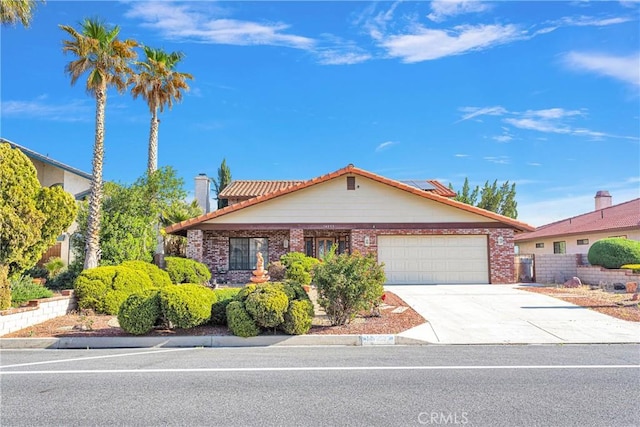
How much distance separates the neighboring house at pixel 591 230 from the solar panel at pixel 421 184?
8158 millimetres

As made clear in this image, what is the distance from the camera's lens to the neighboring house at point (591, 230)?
896 inches

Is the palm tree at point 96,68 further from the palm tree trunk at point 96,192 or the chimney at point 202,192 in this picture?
the chimney at point 202,192

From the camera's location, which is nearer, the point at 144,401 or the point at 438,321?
the point at 144,401

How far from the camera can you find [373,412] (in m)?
5.18

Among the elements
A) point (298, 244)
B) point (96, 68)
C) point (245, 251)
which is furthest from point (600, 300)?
point (96, 68)

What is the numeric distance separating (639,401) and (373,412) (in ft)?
10.7

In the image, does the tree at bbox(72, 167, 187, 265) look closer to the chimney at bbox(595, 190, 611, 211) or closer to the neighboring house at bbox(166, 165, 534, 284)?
the neighboring house at bbox(166, 165, 534, 284)

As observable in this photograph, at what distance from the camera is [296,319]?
9547 mm

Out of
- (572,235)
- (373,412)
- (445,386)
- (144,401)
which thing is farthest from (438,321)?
(572,235)

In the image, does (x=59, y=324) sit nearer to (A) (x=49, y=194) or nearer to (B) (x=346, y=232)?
(A) (x=49, y=194)

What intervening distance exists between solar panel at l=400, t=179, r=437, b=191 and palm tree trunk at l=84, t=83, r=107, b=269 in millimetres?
17764

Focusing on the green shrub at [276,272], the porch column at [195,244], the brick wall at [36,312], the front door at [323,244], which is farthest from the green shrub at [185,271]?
the front door at [323,244]

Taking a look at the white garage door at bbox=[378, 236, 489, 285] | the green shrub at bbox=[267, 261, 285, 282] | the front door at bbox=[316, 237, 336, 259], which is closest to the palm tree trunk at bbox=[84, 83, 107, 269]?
the green shrub at bbox=[267, 261, 285, 282]

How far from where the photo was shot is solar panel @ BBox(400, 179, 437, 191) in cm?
2782
